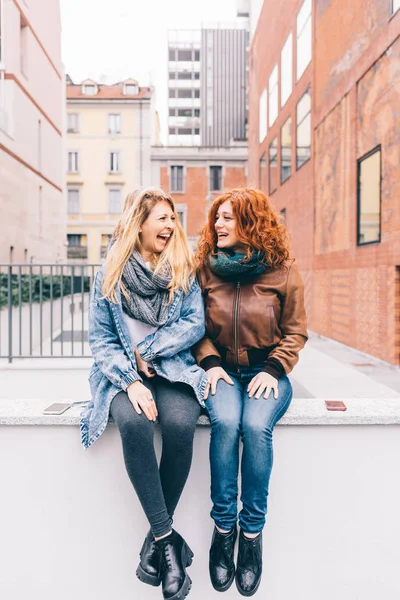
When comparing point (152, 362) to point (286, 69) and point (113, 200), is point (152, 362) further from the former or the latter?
point (113, 200)

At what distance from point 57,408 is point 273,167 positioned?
63.2 feet

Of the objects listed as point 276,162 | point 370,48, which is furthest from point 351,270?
point 276,162

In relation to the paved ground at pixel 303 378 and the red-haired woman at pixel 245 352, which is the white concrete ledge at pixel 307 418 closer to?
the red-haired woman at pixel 245 352

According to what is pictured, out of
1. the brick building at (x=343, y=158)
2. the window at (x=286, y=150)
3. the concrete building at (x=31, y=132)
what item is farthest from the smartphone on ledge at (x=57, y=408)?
the window at (x=286, y=150)

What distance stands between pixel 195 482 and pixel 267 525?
39 centimetres

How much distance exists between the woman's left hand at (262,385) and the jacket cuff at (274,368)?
0.03 metres

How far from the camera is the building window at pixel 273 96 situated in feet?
64.2

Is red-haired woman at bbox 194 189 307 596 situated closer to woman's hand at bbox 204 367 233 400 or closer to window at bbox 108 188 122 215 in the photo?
woman's hand at bbox 204 367 233 400

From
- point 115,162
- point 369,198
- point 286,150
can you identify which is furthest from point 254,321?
point 115,162

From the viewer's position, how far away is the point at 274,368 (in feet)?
8.40

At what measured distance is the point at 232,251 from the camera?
9.00ft

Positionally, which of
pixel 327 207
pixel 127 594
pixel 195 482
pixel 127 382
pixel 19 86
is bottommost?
pixel 127 594

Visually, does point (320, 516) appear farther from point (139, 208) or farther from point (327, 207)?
point (327, 207)

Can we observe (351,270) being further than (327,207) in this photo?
No
